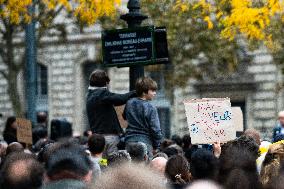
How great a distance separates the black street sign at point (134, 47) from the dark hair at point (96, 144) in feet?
5.25

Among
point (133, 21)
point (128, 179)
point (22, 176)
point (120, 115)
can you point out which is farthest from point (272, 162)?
point (133, 21)

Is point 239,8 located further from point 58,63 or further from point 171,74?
point 58,63

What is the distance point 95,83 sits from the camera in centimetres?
1144

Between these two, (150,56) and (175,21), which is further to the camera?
(175,21)

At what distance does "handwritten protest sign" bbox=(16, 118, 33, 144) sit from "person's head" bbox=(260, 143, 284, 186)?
624 centimetres

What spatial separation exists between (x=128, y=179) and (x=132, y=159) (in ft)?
17.9

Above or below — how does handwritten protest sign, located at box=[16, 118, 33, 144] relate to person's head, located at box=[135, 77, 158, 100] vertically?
below

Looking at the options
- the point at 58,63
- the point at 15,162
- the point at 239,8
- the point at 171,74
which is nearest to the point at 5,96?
the point at 58,63

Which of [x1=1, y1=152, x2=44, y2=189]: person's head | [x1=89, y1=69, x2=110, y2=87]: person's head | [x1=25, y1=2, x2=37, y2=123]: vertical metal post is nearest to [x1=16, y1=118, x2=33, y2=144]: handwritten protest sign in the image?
[x1=89, y1=69, x2=110, y2=87]: person's head

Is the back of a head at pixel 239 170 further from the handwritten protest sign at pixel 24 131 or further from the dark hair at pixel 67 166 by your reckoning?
the handwritten protest sign at pixel 24 131

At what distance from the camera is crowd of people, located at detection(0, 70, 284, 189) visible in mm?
5051

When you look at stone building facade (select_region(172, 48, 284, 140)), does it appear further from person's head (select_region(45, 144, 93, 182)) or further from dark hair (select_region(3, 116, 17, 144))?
person's head (select_region(45, 144, 93, 182))

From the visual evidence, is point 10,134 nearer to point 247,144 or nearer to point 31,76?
point 247,144

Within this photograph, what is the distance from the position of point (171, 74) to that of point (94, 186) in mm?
28830
